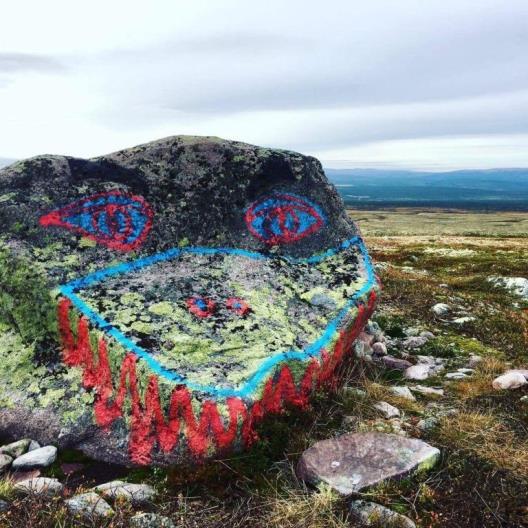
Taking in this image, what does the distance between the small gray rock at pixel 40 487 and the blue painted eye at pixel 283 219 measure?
5.93m

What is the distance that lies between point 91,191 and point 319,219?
4.73m

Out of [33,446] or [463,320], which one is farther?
[463,320]

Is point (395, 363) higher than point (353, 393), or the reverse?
point (353, 393)

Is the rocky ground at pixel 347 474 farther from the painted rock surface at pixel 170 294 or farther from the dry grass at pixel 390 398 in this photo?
the painted rock surface at pixel 170 294

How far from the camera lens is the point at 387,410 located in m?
7.92

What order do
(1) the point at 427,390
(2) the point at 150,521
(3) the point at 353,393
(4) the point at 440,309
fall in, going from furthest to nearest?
(4) the point at 440,309 → (1) the point at 427,390 → (3) the point at 353,393 → (2) the point at 150,521

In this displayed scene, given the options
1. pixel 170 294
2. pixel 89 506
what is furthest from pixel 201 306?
pixel 89 506

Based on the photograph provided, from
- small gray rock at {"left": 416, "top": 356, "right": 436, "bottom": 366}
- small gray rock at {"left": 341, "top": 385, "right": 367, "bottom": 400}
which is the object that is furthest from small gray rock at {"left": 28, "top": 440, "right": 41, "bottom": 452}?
small gray rock at {"left": 416, "top": 356, "right": 436, "bottom": 366}

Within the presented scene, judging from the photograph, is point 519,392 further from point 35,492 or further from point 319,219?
point 35,492

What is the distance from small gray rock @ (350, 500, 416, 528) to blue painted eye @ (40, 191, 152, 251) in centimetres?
581

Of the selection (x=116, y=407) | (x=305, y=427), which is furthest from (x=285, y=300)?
(x=116, y=407)

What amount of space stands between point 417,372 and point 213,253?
4.62 metres

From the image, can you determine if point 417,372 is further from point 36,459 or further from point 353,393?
point 36,459

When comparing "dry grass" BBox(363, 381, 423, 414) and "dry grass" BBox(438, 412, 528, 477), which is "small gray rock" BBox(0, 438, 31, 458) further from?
"dry grass" BBox(438, 412, 528, 477)
